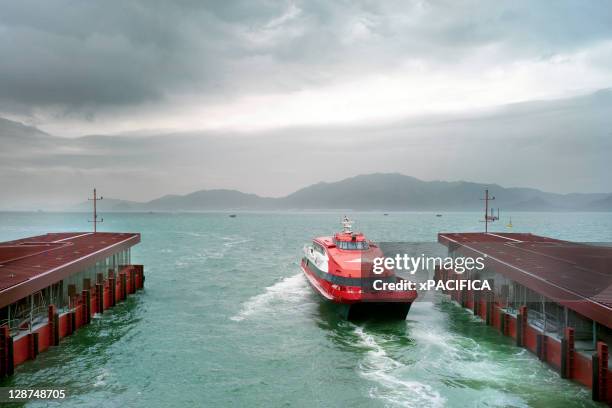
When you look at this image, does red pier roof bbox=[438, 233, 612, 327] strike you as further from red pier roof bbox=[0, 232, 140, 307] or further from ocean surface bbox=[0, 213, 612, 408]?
red pier roof bbox=[0, 232, 140, 307]

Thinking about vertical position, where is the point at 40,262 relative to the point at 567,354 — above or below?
above

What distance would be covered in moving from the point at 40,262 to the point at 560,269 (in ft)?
145

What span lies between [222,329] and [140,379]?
12198 millimetres

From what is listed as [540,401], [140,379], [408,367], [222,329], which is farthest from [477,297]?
[140,379]

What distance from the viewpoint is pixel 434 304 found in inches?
1996

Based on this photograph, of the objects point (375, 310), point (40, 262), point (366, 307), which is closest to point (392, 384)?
point (366, 307)

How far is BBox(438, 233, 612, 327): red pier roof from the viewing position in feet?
89.5

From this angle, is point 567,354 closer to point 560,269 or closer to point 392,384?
point 392,384

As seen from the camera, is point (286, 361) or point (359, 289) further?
point (359, 289)

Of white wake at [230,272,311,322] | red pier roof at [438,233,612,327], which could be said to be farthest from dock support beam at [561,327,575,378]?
white wake at [230,272,311,322]

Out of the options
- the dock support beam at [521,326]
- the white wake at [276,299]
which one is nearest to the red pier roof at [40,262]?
the white wake at [276,299]

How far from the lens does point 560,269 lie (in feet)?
127

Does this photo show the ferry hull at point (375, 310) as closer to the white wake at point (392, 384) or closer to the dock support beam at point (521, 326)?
the white wake at point (392, 384)

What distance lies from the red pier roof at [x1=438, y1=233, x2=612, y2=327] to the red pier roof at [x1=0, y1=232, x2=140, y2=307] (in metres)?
33.6
